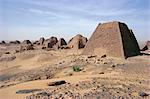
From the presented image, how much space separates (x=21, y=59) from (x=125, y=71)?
48.4 ft

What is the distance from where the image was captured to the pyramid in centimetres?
1839

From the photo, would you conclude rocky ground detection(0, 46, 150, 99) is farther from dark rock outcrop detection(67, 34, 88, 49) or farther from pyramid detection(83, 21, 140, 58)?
dark rock outcrop detection(67, 34, 88, 49)

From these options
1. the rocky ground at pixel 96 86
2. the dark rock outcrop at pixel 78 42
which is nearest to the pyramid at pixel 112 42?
the rocky ground at pixel 96 86

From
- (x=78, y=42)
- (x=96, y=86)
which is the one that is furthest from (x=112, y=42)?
(x=78, y=42)

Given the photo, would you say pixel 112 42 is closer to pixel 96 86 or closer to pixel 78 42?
pixel 96 86

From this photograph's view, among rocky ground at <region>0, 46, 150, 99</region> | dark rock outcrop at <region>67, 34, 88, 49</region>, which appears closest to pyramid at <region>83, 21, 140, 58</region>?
rocky ground at <region>0, 46, 150, 99</region>

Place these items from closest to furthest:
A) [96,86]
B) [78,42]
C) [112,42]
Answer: [96,86] → [112,42] → [78,42]

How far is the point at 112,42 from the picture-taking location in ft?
62.0

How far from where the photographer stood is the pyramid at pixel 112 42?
60.3 ft

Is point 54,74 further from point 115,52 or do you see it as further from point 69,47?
point 69,47

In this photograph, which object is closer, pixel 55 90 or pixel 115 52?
pixel 55 90

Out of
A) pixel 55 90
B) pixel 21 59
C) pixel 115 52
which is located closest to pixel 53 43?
pixel 21 59

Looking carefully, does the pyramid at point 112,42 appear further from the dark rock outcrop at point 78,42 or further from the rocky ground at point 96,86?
the dark rock outcrop at point 78,42

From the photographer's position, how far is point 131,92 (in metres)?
9.06
